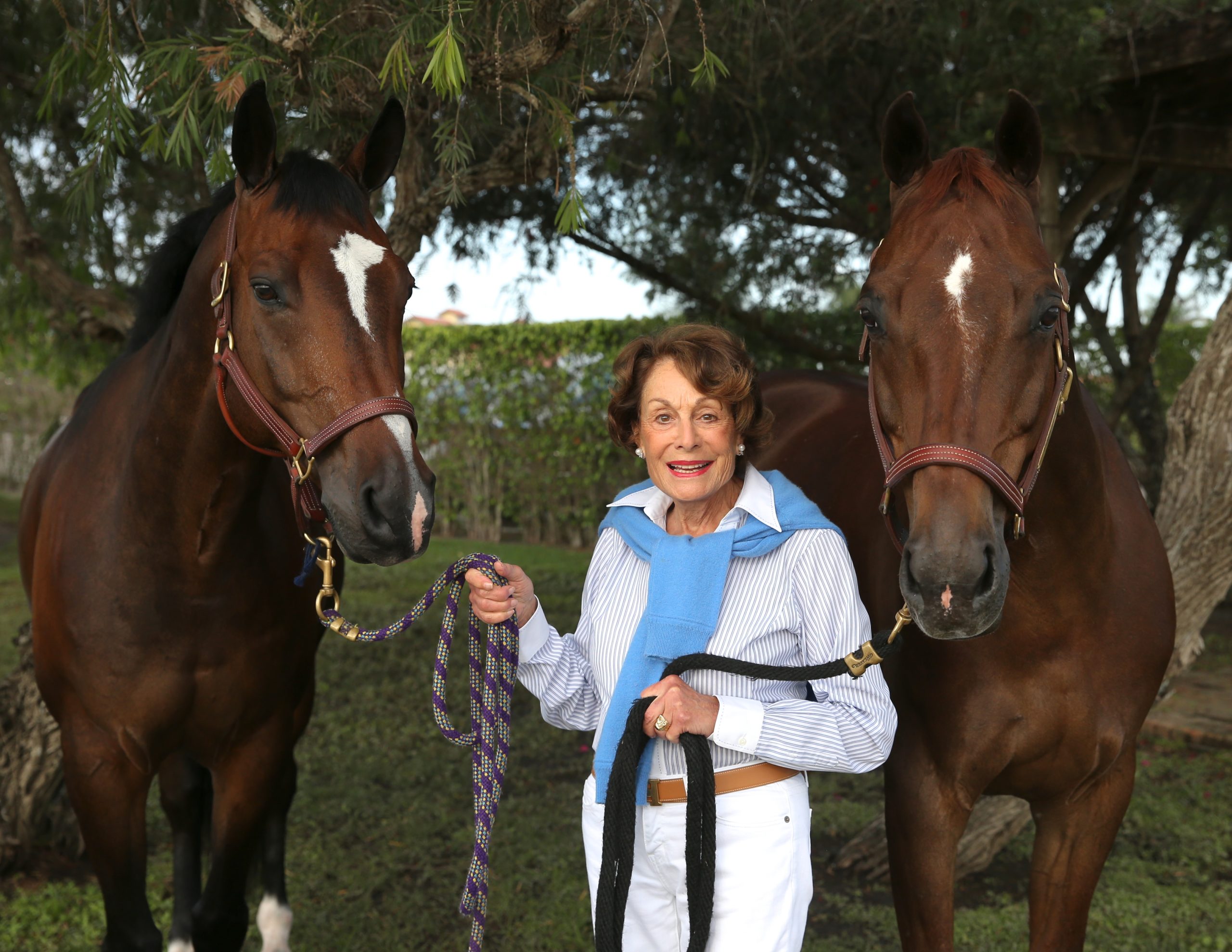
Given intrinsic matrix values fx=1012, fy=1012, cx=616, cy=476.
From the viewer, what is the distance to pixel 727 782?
168cm

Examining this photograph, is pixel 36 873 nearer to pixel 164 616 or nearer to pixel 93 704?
pixel 93 704

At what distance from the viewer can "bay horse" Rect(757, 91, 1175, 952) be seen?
1646mm

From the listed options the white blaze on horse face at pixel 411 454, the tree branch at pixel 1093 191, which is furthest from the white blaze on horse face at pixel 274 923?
the tree branch at pixel 1093 191

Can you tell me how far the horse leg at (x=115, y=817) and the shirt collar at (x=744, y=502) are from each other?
141 centimetres

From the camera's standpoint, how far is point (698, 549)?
1744 mm

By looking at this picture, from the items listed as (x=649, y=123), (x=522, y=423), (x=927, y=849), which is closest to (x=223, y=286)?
(x=927, y=849)

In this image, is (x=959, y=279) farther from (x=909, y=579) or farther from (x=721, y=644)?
(x=721, y=644)

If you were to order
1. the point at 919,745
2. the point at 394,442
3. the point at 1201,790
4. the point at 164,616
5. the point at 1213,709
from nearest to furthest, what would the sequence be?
1. the point at 394,442
2. the point at 919,745
3. the point at 164,616
4. the point at 1201,790
5. the point at 1213,709

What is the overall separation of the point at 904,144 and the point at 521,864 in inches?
115

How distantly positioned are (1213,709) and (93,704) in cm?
542

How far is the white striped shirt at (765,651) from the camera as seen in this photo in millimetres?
1620

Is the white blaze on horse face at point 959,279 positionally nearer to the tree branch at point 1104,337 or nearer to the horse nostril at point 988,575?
the horse nostril at point 988,575

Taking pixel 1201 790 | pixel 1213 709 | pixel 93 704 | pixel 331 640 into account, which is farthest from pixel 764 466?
pixel 331 640

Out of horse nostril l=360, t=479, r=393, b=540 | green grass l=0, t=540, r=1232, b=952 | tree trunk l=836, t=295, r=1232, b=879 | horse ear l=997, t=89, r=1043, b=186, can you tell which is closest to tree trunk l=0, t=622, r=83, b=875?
green grass l=0, t=540, r=1232, b=952
